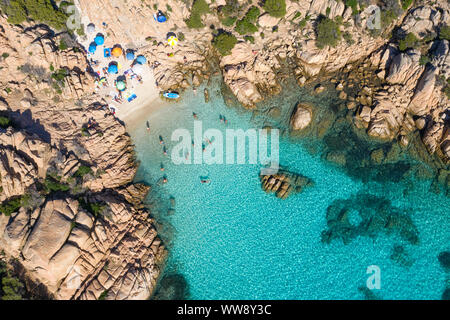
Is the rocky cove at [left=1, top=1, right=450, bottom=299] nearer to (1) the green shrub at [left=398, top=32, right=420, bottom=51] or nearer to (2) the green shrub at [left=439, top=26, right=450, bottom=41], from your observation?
(2) the green shrub at [left=439, top=26, right=450, bottom=41]

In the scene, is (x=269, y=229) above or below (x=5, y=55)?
below

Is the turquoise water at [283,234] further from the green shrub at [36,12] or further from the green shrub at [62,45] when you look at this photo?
the green shrub at [36,12]

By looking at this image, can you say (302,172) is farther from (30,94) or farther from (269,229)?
(30,94)

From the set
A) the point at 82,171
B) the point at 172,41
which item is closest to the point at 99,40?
the point at 172,41
